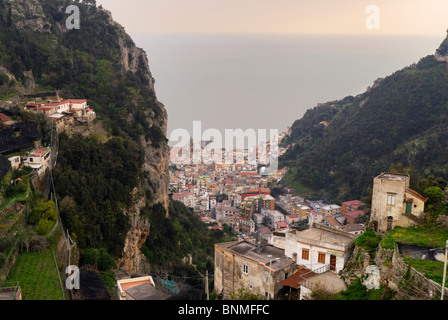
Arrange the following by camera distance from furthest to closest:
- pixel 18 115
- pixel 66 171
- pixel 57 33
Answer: pixel 57 33 < pixel 18 115 < pixel 66 171

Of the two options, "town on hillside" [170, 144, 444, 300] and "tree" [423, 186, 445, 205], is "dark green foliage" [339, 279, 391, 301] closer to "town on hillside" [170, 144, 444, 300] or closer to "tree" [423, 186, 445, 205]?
"town on hillside" [170, 144, 444, 300]

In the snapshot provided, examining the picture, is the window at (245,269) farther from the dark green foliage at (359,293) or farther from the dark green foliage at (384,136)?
the dark green foliage at (384,136)

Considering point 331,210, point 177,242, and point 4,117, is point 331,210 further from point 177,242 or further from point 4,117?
point 4,117

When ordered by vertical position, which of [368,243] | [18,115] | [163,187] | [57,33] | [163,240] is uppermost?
[57,33]

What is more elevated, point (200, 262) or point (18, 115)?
point (18, 115)

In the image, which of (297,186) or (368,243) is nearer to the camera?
(368,243)

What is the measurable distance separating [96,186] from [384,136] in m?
29.9

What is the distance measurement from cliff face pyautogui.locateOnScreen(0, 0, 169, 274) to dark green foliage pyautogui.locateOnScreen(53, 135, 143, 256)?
3.62ft

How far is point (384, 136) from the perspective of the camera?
1507 inches

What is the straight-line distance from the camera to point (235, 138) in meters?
62.4

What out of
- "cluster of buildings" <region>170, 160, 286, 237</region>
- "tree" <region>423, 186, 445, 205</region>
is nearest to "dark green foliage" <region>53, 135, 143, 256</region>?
"tree" <region>423, 186, 445, 205</region>
